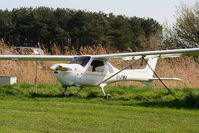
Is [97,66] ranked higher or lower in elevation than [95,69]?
higher

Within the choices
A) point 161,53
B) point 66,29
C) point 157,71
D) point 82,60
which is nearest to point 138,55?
point 161,53

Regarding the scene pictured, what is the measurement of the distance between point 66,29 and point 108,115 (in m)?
48.7

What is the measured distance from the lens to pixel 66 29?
59375 mm

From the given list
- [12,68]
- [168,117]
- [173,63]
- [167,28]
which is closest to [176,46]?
[167,28]

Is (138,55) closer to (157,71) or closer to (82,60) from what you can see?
(82,60)

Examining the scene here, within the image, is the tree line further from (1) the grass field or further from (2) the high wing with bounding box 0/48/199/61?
(1) the grass field

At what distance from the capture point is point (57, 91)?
17.9m

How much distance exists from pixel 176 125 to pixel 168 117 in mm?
1313

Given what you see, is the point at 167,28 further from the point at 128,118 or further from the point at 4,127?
the point at 4,127

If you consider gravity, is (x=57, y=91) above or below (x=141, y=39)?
below

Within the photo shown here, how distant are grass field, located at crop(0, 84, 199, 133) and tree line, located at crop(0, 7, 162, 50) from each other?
1476 inches

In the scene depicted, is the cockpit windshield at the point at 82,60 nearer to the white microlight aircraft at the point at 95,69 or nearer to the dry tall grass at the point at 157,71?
the white microlight aircraft at the point at 95,69

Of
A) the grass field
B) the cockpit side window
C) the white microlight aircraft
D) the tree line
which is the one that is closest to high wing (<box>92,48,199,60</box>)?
the white microlight aircraft

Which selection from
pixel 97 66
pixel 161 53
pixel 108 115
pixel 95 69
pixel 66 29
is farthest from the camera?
pixel 66 29
